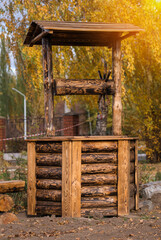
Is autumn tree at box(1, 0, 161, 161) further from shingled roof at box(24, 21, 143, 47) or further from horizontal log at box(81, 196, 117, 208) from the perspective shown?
horizontal log at box(81, 196, 117, 208)

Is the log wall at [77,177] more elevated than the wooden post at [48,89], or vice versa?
the wooden post at [48,89]

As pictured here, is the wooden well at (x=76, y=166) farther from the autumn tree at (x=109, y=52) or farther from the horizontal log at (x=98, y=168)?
the autumn tree at (x=109, y=52)

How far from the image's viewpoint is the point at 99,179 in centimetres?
597

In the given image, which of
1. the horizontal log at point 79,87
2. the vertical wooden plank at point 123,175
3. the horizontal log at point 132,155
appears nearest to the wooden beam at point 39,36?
the horizontal log at point 79,87

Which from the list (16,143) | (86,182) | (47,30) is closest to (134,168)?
(86,182)

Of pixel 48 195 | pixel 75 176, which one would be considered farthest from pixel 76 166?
pixel 48 195

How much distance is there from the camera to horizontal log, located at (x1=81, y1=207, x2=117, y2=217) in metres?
5.92

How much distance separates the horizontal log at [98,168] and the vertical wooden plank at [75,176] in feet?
0.39

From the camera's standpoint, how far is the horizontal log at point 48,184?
19.4 ft

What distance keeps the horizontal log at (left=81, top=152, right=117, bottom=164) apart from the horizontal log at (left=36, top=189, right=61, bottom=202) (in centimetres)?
70

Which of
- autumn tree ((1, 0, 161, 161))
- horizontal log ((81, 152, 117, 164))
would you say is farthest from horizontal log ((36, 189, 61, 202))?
autumn tree ((1, 0, 161, 161))

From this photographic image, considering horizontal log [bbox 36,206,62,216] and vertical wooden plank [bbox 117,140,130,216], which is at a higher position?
vertical wooden plank [bbox 117,140,130,216]

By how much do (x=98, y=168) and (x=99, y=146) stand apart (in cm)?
37

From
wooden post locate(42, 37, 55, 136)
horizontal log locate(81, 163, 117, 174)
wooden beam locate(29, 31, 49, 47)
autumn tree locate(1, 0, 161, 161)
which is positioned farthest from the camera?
autumn tree locate(1, 0, 161, 161)
